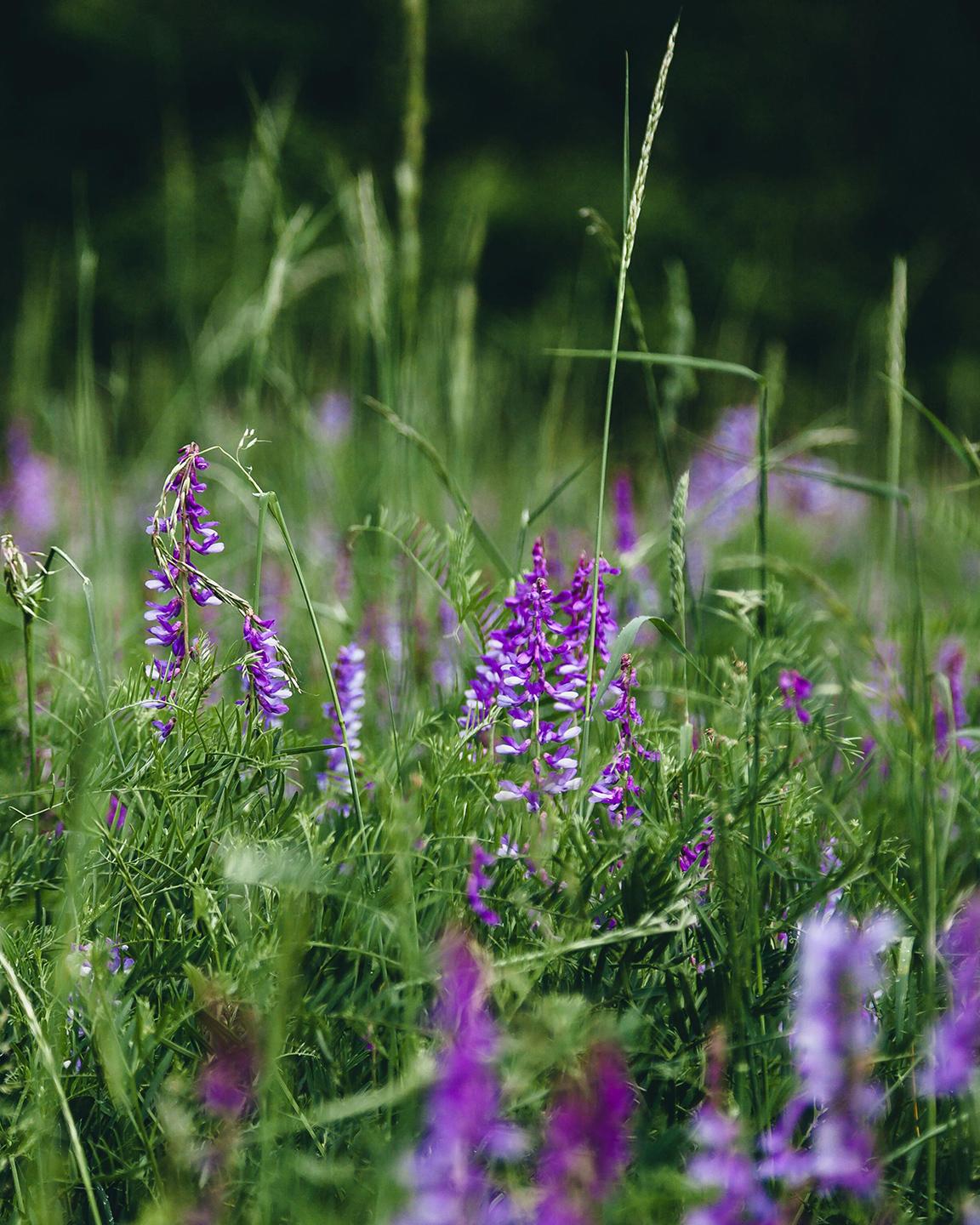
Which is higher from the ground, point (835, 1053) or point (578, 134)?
point (578, 134)

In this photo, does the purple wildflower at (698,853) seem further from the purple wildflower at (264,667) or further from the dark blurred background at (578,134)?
the dark blurred background at (578,134)

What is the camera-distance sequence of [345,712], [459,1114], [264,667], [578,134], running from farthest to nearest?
[578,134]
[345,712]
[264,667]
[459,1114]

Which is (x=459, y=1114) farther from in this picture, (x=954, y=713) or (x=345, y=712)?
(x=954, y=713)

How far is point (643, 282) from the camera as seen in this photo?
9.48 metres

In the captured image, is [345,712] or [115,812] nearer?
[115,812]

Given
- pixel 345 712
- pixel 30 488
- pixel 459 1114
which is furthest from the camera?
pixel 30 488

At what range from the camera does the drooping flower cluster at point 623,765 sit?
43.6 inches

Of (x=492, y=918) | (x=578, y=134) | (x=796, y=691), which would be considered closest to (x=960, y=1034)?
(x=492, y=918)

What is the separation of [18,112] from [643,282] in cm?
588

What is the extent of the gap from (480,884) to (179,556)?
0.40m

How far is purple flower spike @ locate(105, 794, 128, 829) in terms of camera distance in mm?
1110

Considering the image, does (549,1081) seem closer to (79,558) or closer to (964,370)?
(79,558)

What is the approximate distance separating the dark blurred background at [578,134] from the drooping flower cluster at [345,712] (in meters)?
8.25

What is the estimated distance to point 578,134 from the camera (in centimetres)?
1081
